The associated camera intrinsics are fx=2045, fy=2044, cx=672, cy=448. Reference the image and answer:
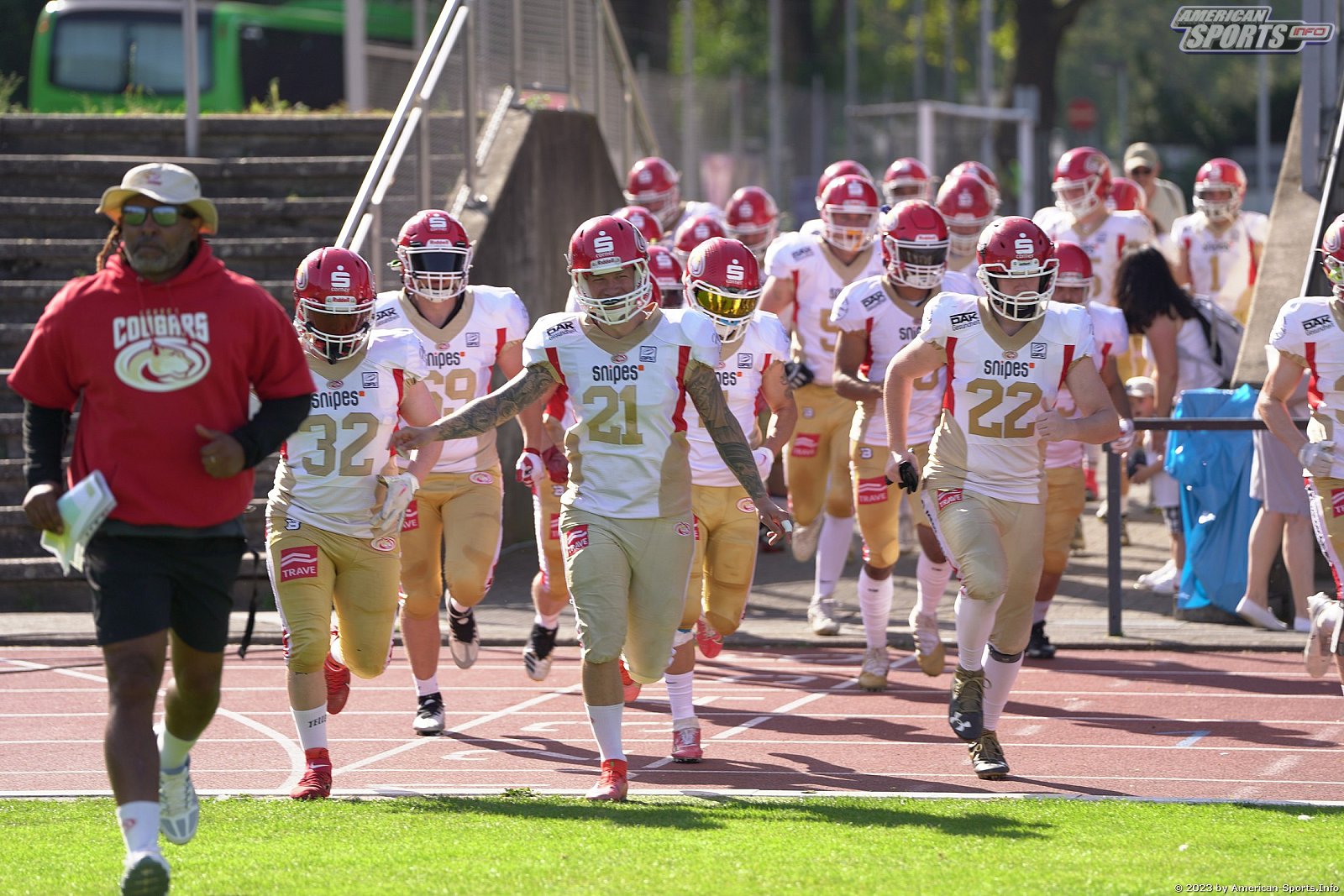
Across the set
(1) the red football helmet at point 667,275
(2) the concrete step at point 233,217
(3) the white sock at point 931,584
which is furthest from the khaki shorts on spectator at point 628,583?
(2) the concrete step at point 233,217

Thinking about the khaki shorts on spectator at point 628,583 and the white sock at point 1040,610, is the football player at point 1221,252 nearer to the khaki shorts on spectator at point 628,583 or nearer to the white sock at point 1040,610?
the white sock at point 1040,610

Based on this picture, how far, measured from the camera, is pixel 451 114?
583 inches

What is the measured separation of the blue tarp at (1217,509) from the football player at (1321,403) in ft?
10.8

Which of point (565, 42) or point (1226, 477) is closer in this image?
point (1226, 477)

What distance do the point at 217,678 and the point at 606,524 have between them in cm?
167

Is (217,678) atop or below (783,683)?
atop

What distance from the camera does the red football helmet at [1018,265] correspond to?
25.6ft

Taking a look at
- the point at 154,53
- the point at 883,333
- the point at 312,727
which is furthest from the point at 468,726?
the point at 154,53

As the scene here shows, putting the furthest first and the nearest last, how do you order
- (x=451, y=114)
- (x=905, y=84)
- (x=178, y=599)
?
(x=905, y=84) < (x=451, y=114) < (x=178, y=599)

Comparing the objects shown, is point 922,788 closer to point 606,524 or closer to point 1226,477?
point 606,524

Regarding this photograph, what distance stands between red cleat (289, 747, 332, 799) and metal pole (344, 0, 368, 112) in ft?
38.2

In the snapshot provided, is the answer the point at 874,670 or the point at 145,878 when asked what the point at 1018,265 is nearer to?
the point at 874,670

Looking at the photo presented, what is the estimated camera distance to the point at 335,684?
814 cm

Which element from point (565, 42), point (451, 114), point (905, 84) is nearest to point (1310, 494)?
point (451, 114)
